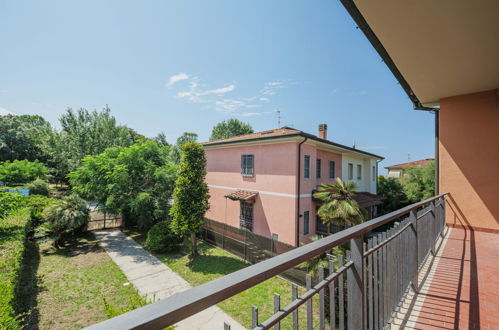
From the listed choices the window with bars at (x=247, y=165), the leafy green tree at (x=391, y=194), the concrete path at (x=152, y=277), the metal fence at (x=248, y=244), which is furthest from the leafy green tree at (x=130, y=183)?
the leafy green tree at (x=391, y=194)

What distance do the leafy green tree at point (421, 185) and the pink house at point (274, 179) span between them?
27.1 feet

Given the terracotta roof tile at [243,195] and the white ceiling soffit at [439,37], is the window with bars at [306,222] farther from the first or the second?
the white ceiling soffit at [439,37]

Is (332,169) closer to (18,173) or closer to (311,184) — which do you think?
(311,184)

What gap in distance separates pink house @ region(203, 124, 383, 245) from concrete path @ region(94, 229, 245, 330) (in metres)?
4.59

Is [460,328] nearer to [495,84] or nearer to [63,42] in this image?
[495,84]

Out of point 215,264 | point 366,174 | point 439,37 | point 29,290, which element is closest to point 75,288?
point 29,290

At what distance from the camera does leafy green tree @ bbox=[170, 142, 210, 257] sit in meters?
9.20

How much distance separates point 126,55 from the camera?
8242 millimetres

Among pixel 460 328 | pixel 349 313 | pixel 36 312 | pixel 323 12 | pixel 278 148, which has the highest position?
pixel 323 12

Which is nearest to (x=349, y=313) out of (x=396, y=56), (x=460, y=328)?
(x=460, y=328)

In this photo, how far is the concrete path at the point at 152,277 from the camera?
17.5 feet

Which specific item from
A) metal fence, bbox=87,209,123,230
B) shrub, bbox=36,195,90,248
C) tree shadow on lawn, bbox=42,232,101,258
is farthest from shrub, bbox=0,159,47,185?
shrub, bbox=36,195,90,248

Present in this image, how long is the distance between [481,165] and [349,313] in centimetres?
642

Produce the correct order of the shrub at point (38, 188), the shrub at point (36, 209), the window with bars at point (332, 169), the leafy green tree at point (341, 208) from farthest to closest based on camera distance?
the shrub at point (38, 188) < the window with bars at point (332, 169) < the shrub at point (36, 209) < the leafy green tree at point (341, 208)
